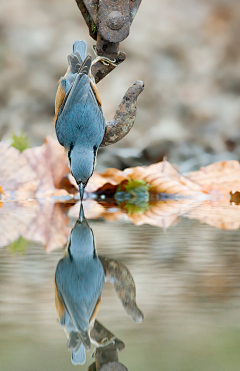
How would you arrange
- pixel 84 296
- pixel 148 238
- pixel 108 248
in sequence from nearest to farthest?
pixel 84 296
pixel 108 248
pixel 148 238

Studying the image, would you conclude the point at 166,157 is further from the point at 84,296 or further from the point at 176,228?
the point at 84,296

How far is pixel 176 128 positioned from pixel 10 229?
2.30 m

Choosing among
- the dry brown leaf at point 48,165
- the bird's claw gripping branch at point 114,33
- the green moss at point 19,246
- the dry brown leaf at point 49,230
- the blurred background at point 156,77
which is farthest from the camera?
the blurred background at point 156,77

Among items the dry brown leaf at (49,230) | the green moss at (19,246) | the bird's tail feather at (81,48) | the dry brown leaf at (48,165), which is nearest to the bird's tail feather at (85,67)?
the bird's tail feather at (81,48)

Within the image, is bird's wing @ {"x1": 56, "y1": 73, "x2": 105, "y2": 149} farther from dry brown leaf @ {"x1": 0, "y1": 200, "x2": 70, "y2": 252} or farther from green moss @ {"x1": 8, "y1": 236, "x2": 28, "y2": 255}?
green moss @ {"x1": 8, "y1": 236, "x2": 28, "y2": 255}

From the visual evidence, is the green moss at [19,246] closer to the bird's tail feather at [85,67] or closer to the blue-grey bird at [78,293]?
the blue-grey bird at [78,293]

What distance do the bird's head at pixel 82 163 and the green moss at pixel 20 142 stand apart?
1.71 metres

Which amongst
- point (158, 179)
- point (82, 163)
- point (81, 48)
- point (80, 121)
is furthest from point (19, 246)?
point (158, 179)

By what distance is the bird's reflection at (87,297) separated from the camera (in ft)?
1.44

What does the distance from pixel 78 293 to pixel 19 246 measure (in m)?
0.41

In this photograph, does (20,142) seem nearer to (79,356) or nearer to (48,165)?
(48,165)

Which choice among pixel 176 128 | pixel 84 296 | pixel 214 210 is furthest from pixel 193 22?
pixel 84 296

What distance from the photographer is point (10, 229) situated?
4.21 feet

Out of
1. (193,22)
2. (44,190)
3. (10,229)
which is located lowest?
(10,229)
